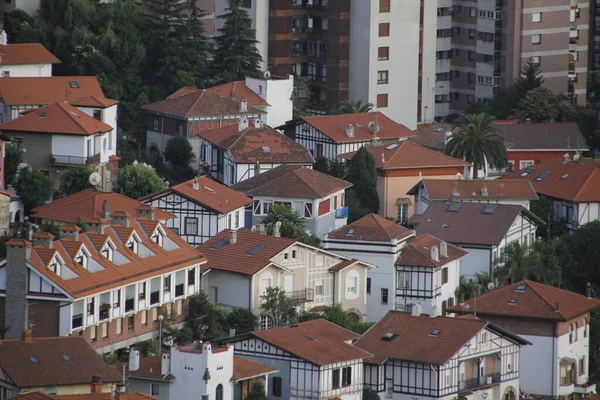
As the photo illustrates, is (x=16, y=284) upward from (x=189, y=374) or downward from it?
upward

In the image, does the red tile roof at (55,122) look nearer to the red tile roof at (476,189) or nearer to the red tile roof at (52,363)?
the red tile roof at (476,189)

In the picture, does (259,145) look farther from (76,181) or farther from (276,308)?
(276,308)

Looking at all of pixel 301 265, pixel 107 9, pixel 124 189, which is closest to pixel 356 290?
pixel 301 265

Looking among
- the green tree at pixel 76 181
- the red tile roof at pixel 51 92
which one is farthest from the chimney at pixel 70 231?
the red tile roof at pixel 51 92

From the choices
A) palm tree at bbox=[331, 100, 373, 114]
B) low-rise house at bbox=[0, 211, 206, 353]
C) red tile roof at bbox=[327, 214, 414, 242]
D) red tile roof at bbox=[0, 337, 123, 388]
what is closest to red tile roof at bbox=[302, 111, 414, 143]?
palm tree at bbox=[331, 100, 373, 114]

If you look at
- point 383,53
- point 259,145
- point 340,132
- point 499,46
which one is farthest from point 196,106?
point 499,46

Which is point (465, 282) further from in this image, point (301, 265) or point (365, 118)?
point (365, 118)

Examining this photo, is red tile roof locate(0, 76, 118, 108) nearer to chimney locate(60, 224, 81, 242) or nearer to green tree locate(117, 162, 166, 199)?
green tree locate(117, 162, 166, 199)
